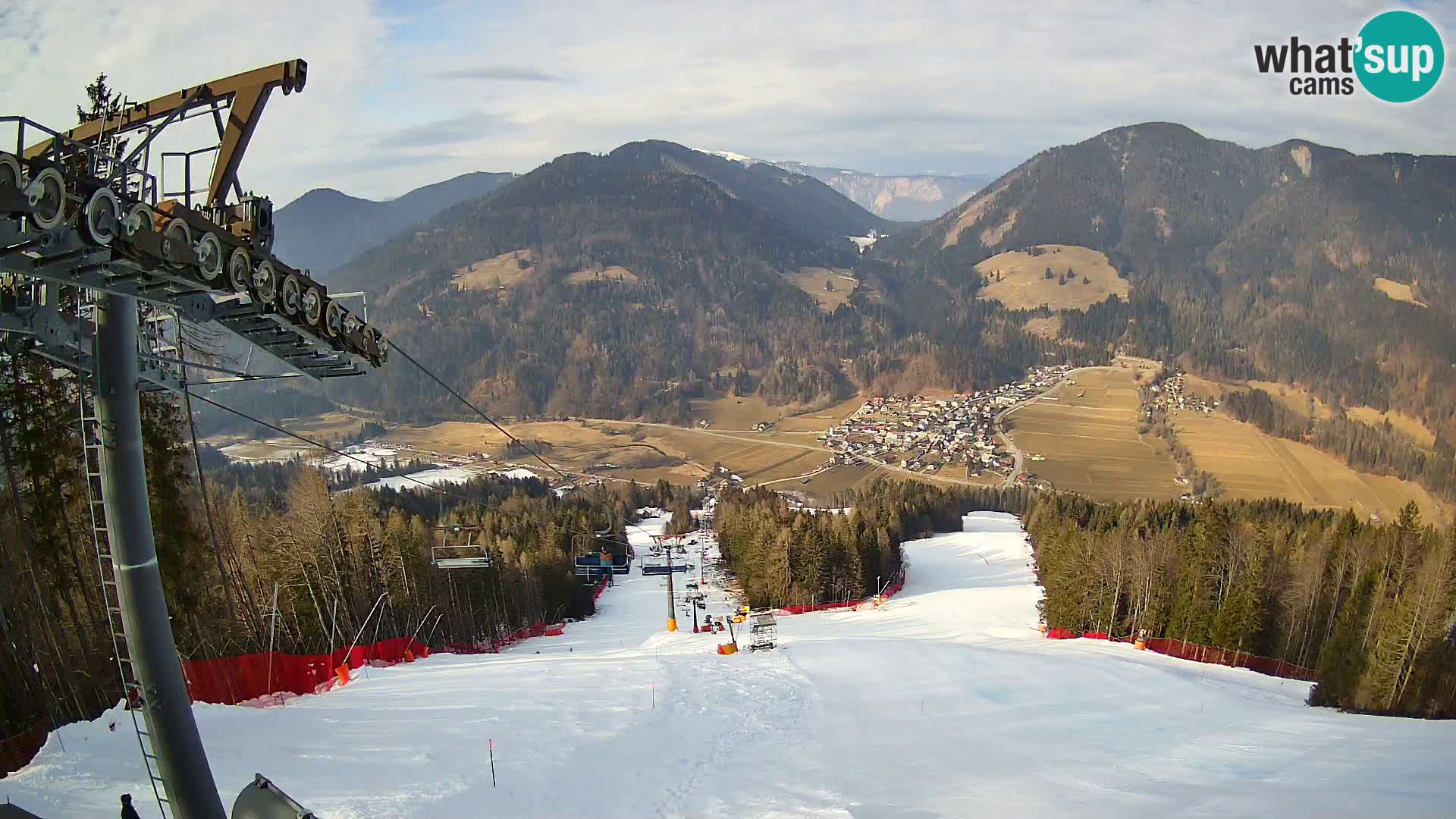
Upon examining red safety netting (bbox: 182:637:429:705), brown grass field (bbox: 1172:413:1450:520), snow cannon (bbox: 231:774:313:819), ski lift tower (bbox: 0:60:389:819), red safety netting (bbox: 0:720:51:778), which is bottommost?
brown grass field (bbox: 1172:413:1450:520)

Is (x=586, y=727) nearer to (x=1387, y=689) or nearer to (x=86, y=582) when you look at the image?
(x=86, y=582)

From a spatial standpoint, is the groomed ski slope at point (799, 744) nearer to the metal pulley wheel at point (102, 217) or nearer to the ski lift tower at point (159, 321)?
the ski lift tower at point (159, 321)

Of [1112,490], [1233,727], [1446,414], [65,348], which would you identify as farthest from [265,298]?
[1446,414]

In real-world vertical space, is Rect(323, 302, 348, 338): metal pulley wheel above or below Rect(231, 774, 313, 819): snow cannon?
above

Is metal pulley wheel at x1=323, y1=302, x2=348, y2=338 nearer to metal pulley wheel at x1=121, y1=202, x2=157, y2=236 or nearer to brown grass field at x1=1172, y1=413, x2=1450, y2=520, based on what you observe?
metal pulley wheel at x1=121, y1=202, x2=157, y2=236

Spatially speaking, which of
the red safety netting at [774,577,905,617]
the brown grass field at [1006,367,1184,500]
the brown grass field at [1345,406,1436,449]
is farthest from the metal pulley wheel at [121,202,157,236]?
the brown grass field at [1345,406,1436,449]

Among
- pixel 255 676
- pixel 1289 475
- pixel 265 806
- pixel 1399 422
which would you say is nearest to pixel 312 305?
pixel 265 806
